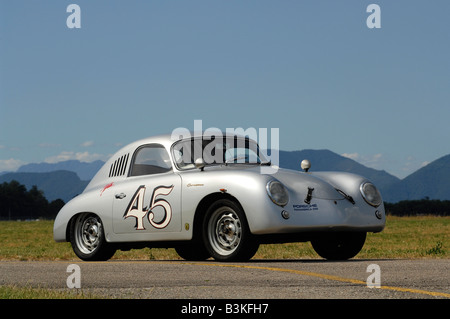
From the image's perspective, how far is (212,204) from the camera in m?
10.6

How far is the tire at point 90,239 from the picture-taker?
488 inches

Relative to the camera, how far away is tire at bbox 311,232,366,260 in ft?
38.8

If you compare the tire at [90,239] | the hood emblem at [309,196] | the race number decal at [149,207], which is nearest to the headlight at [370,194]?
the hood emblem at [309,196]

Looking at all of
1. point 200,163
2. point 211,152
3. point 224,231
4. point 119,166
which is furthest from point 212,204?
point 119,166

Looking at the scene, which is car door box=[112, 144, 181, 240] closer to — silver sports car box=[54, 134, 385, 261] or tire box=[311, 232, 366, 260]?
silver sports car box=[54, 134, 385, 261]

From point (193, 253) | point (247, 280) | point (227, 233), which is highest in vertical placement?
point (227, 233)

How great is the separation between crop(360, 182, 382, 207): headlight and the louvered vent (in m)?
3.91

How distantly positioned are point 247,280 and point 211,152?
12.9ft

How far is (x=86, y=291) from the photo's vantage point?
739 centimetres

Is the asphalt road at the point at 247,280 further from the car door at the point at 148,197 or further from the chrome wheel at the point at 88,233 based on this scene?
the chrome wheel at the point at 88,233

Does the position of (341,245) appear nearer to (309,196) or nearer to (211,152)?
(309,196)

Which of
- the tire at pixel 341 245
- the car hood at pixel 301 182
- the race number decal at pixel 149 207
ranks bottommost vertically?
the tire at pixel 341 245

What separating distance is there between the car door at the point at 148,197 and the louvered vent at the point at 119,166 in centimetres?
21
